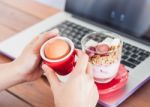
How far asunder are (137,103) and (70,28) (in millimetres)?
352

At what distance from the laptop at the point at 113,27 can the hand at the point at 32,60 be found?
0.38 feet

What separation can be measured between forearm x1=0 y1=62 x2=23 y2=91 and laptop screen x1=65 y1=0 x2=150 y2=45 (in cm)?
33

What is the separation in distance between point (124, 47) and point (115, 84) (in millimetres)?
168

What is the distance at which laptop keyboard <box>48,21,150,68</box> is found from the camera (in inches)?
33.3

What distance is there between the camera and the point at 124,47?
901mm

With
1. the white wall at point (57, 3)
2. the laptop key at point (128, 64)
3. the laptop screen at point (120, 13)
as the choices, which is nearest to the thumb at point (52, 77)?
the laptop key at point (128, 64)

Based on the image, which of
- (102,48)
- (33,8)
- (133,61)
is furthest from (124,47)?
(33,8)

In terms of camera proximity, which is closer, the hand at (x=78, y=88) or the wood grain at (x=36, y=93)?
the hand at (x=78, y=88)

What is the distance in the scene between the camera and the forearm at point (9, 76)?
80 cm

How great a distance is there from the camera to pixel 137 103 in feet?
2.48

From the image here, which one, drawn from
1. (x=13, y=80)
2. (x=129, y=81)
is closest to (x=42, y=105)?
(x=13, y=80)

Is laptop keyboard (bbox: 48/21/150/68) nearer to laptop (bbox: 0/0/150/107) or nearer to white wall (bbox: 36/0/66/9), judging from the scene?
laptop (bbox: 0/0/150/107)

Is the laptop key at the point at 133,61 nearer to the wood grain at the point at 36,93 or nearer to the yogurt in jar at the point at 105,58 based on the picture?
the yogurt in jar at the point at 105,58

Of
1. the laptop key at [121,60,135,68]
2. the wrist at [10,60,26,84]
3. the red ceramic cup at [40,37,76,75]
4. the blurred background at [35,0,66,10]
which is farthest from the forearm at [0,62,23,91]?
the blurred background at [35,0,66,10]
